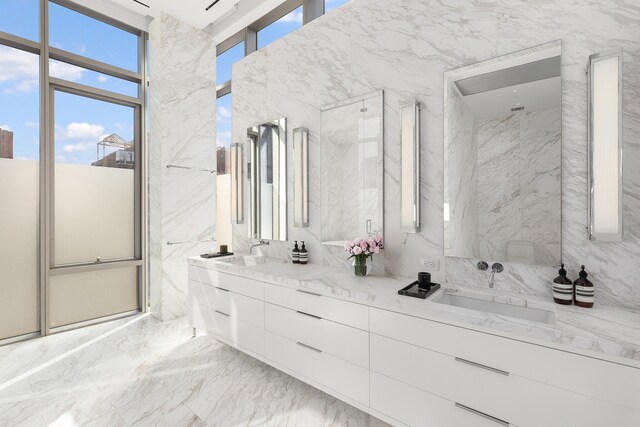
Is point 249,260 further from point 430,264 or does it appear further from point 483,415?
point 483,415

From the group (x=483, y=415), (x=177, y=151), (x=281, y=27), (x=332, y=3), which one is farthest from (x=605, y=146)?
(x=177, y=151)

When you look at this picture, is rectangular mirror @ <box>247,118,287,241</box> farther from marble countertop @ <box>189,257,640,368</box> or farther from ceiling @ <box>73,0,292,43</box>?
ceiling @ <box>73,0,292,43</box>

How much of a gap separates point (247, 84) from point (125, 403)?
315 cm

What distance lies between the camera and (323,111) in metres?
2.70

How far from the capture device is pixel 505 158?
1.80 metres

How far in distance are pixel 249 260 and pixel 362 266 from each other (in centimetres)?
137

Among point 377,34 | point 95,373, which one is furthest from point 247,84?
point 95,373

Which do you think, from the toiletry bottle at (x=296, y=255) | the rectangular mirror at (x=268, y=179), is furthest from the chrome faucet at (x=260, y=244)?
the toiletry bottle at (x=296, y=255)

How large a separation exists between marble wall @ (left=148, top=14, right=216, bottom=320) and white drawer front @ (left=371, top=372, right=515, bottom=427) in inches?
115

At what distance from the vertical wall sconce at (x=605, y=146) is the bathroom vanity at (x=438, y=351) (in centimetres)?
43

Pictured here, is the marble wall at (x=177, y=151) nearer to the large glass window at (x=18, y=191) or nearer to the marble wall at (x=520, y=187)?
the large glass window at (x=18, y=191)

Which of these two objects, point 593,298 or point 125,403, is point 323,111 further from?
point 125,403

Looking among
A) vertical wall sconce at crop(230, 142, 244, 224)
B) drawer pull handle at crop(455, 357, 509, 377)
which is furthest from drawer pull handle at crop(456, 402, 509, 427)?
vertical wall sconce at crop(230, 142, 244, 224)

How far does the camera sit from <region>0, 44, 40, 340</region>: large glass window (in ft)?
9.66
